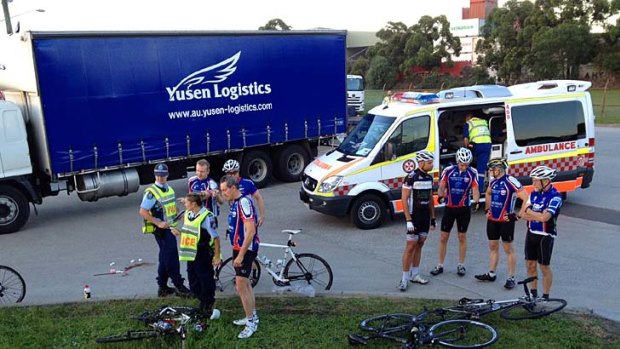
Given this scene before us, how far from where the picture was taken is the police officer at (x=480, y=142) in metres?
10.7

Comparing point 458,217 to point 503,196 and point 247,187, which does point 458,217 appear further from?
point 247,187

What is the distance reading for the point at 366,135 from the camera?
10758 millimetres

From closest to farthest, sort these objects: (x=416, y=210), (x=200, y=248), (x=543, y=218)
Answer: (x=200, y=248) < (x=543, y=218) < (x=416, y=210)

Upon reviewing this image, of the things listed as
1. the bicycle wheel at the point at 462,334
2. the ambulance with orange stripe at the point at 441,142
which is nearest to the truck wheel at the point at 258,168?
the ambulance with orange stripe at the point at 441,142

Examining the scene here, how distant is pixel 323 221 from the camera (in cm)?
1095

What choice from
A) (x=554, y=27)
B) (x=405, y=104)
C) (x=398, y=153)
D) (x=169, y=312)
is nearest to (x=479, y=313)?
(x=169, y=312)

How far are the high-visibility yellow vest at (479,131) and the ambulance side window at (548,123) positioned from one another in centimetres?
67

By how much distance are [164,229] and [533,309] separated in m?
4.21

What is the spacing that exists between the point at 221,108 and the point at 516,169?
660 centimetres

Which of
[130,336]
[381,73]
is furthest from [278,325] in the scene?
[381,73]

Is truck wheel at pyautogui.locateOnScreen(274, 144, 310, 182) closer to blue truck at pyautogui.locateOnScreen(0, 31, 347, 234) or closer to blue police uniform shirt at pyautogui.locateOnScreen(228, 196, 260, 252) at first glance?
blue truck at pyautogui.locateOnScreen(0, 31, 347, 234)

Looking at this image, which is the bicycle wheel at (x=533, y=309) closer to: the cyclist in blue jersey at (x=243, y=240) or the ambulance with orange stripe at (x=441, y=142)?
the cyclist in blue jersey at (x=243, y=240)

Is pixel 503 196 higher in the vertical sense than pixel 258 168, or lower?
higher

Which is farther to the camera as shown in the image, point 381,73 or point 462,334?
point 381,73
